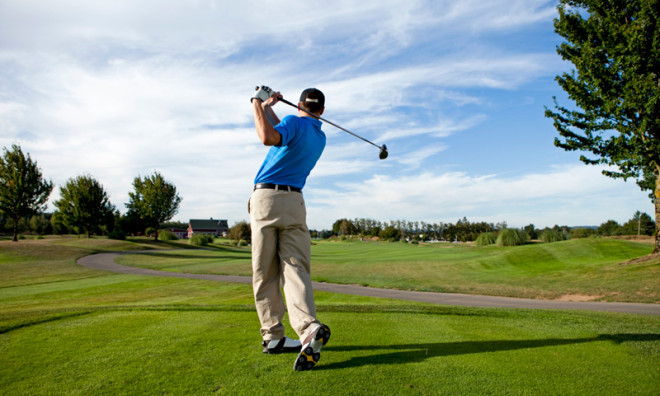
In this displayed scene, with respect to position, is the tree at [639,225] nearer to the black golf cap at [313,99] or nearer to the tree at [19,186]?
the black golf cap at [313,99]

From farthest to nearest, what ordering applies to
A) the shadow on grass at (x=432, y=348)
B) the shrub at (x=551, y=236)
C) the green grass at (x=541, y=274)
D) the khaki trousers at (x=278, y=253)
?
the shrub at (x=551, y=236), the green grass at (x=541, y=274), the khaki trousers at (x=278, y=253), the shadow on grass at (x=432, y=348)

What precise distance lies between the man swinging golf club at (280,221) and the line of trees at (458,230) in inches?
1447

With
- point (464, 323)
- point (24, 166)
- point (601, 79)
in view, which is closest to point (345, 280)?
point (601, 79)

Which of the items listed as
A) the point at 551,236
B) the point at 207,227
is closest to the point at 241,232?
the point at 551,236

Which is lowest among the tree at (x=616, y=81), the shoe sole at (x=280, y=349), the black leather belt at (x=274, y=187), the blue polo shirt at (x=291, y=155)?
the shoe sole at (x=280, y=349)

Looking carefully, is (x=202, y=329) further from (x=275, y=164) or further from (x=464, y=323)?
(x=464, y=323)

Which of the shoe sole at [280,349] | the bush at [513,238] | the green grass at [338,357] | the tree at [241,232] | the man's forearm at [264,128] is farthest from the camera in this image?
the tree at [241,232]

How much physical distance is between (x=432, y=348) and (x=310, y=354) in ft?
3.65

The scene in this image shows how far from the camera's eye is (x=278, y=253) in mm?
3863

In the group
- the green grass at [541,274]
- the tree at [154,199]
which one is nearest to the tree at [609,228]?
the green grass at [541,274]

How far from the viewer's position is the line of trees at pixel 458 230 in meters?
50.6

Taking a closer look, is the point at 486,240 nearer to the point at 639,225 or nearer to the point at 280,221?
the point at 639,225

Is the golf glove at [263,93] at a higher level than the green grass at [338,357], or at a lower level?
higher

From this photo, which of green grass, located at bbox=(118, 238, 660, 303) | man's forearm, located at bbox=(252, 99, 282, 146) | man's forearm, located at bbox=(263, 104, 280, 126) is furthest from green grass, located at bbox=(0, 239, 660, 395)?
green grass, located at bbox=(118, 238, 660, 303)
